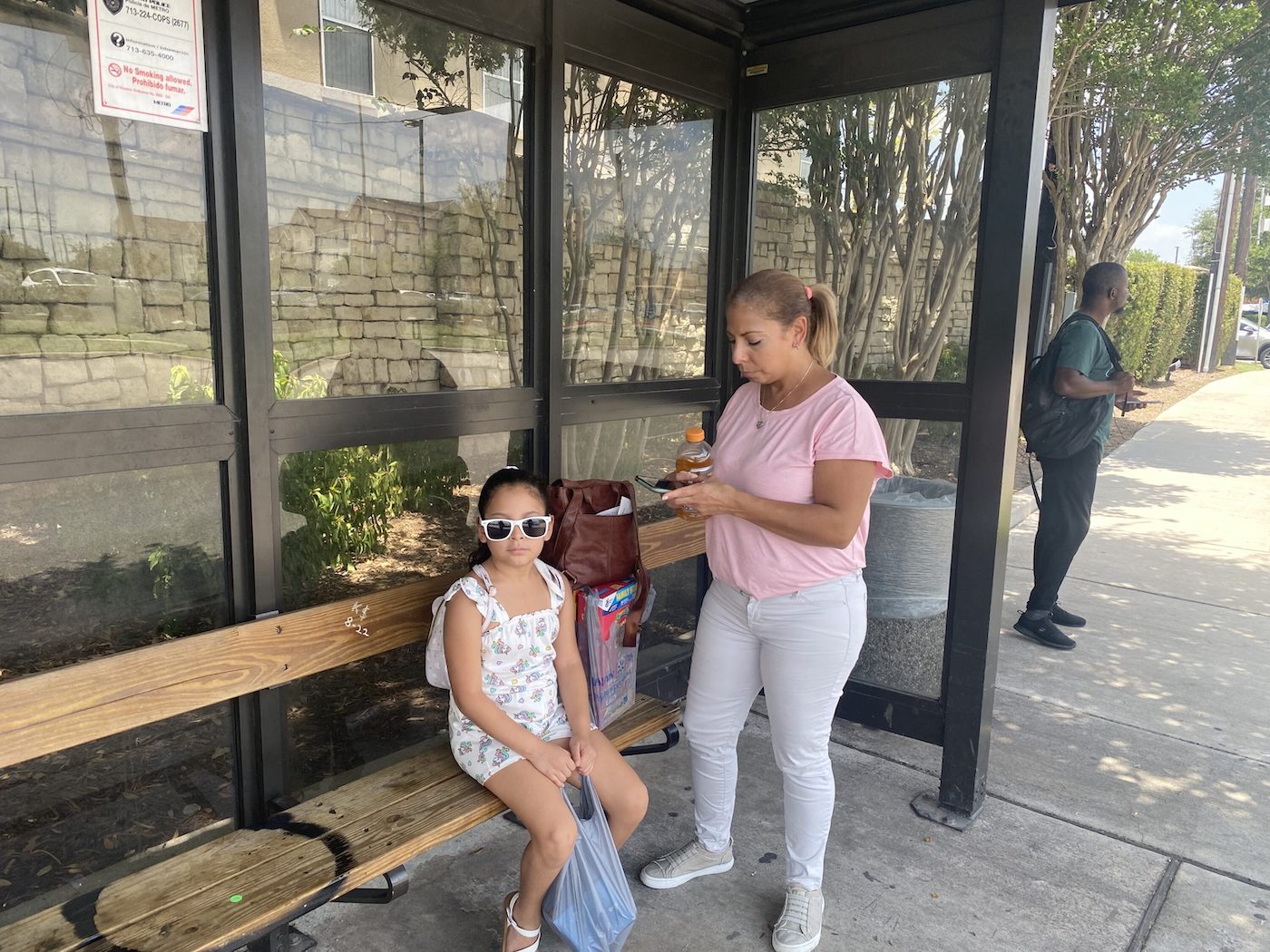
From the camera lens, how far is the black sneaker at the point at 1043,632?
4953 mm

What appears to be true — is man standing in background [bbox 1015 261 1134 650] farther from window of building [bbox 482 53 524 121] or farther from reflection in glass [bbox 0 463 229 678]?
reflection in glass [bbox 0 463 229 678]

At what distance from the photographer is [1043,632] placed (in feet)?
16.5

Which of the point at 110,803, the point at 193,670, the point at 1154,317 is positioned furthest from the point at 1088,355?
the point at 1154,317

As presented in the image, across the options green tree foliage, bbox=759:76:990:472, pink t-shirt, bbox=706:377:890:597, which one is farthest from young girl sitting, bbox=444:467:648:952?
green tree foliage, bbox=759:76:990:472

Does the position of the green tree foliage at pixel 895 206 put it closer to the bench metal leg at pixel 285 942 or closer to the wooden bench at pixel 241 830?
the wooden bench at pixel 241 830

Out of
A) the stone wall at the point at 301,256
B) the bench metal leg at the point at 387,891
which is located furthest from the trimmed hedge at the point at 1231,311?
the bench metal leg at the point at 387,891

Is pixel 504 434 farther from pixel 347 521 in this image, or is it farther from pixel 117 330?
pixel 117 330

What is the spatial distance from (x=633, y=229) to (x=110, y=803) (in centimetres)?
254

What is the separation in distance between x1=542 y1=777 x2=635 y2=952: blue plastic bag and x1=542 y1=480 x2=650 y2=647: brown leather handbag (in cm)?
67

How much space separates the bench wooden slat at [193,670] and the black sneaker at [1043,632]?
12.0ft

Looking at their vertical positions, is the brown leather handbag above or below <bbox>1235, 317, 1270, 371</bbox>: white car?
below

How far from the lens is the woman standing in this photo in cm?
233

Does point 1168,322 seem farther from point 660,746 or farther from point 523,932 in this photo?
point 523,932

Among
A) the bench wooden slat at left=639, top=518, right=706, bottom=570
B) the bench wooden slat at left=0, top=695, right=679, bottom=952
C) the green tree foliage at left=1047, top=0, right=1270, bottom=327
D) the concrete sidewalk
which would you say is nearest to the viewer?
the bench wooden slat at left=0, top=695, right=679, bottom=952
